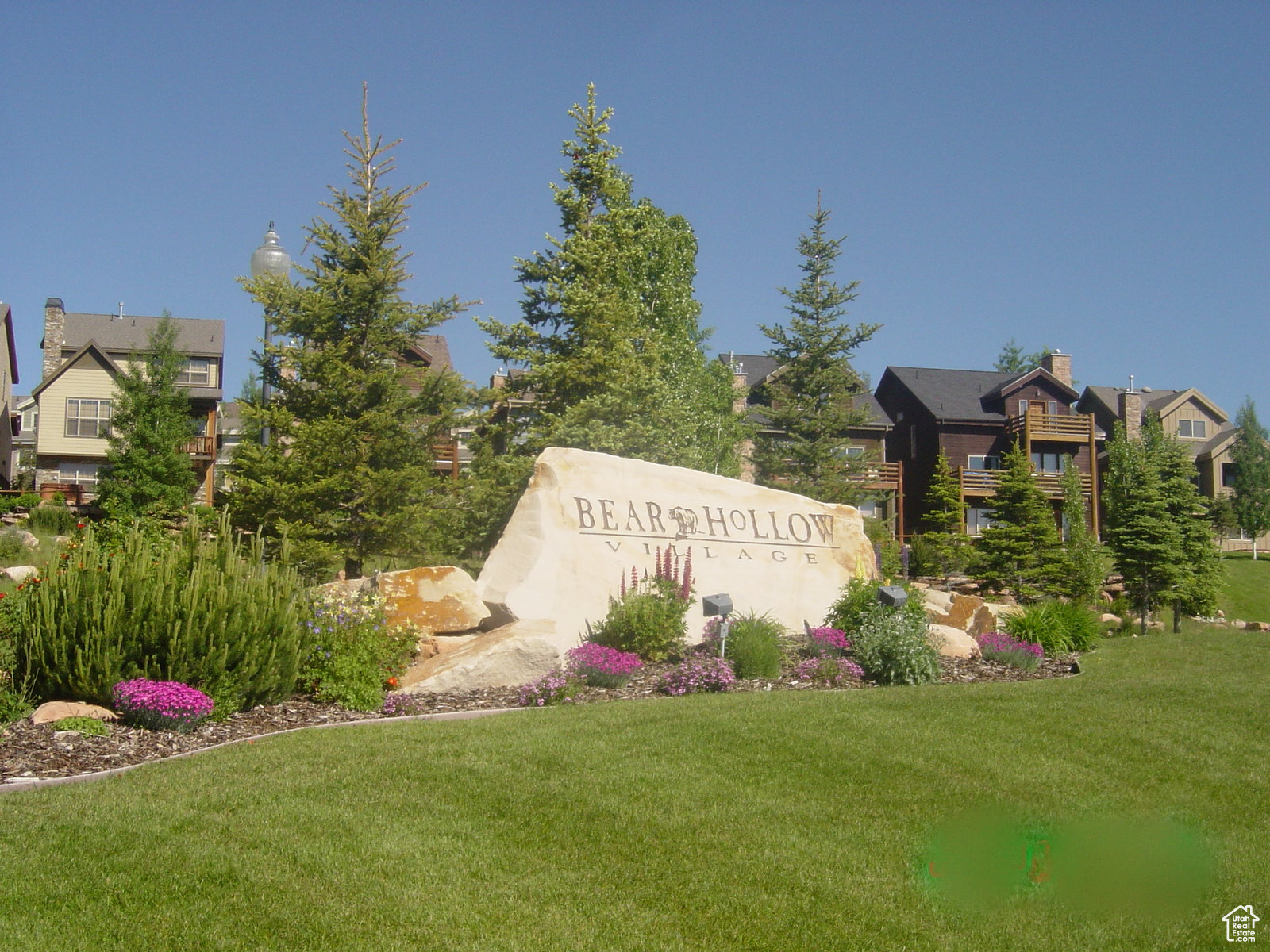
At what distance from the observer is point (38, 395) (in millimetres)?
44281

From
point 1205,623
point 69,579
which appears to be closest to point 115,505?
point 69,579

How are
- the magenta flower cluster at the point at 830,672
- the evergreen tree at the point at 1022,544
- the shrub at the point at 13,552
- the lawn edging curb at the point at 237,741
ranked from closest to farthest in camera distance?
the lawn edging curb at the point at 237,741 < the magenta flower cluster at the point at 830,672 < the shrub at the point at 13,552 < the evergreen tree at the point at 1022,544

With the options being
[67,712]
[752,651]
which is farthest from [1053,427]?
[67,712]

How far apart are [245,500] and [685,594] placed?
30.8 ft

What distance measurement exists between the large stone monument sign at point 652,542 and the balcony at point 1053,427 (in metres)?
31.7

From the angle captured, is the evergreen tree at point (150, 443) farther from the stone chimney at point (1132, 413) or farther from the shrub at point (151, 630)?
the stone chimney at point (1132, 413)

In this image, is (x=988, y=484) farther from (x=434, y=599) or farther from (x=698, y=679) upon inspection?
(x=698, y=679)

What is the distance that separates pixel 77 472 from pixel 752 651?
40338mm

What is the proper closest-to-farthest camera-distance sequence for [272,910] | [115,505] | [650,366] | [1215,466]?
[272,910] → [650,366] → [115,505] → [1215,466]

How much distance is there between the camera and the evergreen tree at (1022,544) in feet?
85.8

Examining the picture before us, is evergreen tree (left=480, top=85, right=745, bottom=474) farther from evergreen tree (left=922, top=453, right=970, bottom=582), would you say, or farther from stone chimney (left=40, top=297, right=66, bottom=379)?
stone chimney (left=40, top=297, right=66, bottom=379)

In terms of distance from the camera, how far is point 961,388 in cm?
5019

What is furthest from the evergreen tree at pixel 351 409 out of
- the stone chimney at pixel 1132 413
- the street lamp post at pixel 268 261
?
the stone chimney at pixel 1132 413

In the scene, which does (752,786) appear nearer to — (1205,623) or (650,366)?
(650,366)
